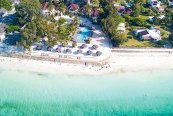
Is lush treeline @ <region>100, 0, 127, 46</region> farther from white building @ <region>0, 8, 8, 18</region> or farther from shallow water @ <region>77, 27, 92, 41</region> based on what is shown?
white building @ <region>0, 8, 8, 18</region>

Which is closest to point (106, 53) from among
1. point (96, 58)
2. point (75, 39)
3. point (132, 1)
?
point (96, 58)

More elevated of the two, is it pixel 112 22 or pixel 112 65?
pixel 112 22

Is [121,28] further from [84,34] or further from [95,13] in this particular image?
[95,13]

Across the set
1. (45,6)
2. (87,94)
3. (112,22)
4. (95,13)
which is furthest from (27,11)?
(87,94)


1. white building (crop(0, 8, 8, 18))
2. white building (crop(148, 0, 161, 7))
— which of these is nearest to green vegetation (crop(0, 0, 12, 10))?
white building (crop(0, 8, 8, 18))

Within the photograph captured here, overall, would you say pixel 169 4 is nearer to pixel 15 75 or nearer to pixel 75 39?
pixel 75 39

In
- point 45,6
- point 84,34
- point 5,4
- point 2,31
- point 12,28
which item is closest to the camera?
point 2,31
